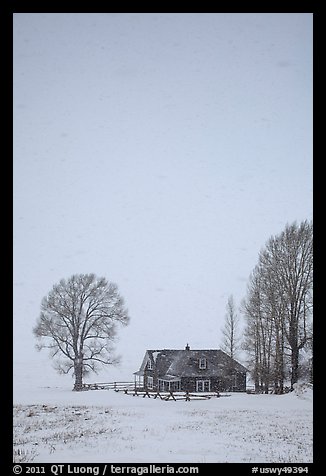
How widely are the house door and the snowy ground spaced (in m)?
1.34

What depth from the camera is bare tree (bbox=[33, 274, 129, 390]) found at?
10.7 meters

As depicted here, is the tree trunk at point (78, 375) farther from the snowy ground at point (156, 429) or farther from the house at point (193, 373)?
the house at point (193, 373)

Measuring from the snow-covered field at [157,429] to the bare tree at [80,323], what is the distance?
2.43ft

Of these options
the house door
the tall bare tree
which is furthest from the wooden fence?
the tall bare tree

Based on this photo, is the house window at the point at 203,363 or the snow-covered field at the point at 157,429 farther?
the house window at the point at 203,363

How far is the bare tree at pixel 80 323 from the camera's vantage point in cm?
1068

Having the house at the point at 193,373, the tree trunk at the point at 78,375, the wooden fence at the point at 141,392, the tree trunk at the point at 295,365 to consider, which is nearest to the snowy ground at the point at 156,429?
the tree trunk at the point at 78,375

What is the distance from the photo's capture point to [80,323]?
40.2 ft

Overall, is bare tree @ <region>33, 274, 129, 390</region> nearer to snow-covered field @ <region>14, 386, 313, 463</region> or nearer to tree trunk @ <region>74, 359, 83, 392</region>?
tree trunk @ <region>74, 359, 83, 392</region>
